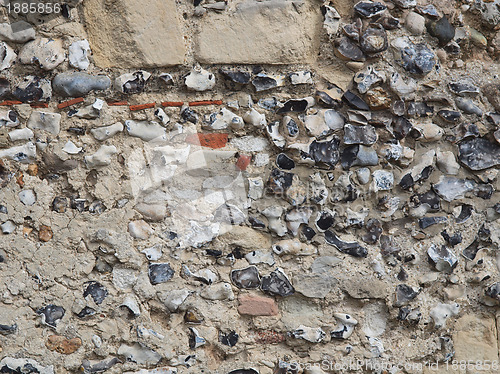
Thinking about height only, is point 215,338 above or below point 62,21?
below

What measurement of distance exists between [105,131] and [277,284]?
577mm

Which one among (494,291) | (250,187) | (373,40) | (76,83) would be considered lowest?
(494,291)

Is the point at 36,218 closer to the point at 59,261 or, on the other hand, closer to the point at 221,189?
the point at 59,261

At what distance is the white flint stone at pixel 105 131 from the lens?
1267 millimetres

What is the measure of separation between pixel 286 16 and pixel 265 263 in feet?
2.09

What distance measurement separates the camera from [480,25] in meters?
1.49

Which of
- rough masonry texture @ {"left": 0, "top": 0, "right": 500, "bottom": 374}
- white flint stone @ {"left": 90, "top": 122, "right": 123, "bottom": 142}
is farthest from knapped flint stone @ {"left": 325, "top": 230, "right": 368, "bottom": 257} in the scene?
white flint stone @ {"left": 90, "top": 122, "right": 123, "bottom": 142}

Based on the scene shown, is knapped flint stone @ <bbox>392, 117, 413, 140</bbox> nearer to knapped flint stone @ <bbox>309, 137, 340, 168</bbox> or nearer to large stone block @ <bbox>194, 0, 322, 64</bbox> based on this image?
knapped flint stone @ <bbox>309, 137, 340, 168</bbox>

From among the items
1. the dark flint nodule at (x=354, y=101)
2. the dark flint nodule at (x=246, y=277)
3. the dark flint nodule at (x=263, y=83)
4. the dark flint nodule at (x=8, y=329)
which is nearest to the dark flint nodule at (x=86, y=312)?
the dark flint nodule at (x=8, y=329)

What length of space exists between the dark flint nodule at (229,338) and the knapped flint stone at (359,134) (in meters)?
0.57

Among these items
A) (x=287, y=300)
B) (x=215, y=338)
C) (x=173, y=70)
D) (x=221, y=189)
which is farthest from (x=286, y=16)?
(x=215, y=338)

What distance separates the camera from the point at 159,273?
4.25ft

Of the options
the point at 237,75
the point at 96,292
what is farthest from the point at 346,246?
the point at 96,292

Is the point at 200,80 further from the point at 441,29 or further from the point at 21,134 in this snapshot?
the point at 441,29
